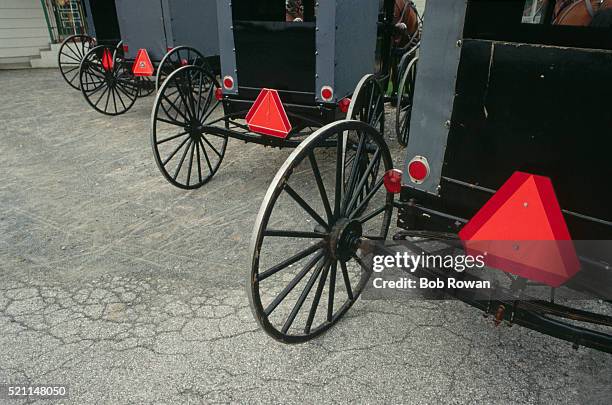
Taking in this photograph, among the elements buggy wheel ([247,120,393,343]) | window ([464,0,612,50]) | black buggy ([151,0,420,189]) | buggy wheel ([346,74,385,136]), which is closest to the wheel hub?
buggy wheel ([247,120,393,343])

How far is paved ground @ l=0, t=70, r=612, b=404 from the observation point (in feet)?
7.65

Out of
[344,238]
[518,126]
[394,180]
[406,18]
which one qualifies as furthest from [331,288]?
[406,18]

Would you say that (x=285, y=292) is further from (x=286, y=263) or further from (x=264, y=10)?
(x=264, y=10)

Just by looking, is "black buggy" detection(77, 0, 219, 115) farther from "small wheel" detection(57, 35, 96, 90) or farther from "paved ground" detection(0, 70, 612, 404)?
"paved ground" detection(0, 70, 612, 404)

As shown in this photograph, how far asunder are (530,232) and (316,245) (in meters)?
1.03

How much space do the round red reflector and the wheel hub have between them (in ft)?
6.91

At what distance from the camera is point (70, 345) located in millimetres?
2633

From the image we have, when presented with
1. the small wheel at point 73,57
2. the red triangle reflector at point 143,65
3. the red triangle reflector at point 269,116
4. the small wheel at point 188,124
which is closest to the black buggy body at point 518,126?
the red triangle reflector at point 269,116

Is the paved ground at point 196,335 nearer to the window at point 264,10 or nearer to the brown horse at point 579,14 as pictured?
the window at point 264,10

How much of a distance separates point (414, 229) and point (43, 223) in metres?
3.59

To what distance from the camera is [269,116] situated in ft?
13.4

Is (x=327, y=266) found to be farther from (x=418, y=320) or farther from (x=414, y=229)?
(x=418, y=320)

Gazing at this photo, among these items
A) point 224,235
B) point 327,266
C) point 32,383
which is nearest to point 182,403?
point 32,383

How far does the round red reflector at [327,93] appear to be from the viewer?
13.8 ft
